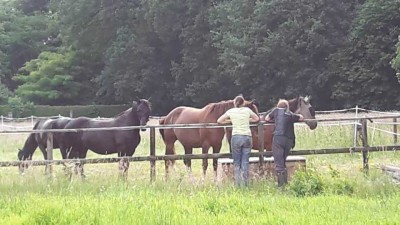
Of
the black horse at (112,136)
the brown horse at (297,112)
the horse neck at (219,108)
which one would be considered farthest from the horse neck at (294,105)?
the black horse at (112,136)

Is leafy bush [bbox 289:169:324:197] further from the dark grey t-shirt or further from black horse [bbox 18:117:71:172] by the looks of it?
black horse [bbox 18:117:71:172]

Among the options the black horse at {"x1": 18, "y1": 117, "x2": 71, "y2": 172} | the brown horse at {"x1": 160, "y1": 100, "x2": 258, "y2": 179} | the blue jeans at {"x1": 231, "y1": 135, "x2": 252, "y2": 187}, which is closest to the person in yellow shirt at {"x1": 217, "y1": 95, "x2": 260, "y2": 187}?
the blue jeans at {"x1": 231, "y1": 135, "x2": 252, "y2": 187}

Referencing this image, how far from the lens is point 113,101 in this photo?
5184cm

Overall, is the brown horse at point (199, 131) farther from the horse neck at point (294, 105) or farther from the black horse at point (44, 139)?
the black horse at point (44, 139)

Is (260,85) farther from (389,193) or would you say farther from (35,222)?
(35,222)

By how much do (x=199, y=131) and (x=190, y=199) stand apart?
4916 millimetres

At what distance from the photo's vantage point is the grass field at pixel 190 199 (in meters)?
6.75

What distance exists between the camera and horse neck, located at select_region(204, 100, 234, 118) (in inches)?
495

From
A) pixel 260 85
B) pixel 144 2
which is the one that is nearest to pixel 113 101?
pixel 144 2

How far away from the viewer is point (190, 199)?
826 cm

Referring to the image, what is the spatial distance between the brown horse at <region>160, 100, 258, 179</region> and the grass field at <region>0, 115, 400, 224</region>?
27.2 inches

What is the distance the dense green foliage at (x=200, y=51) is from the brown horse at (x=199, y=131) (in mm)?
17438

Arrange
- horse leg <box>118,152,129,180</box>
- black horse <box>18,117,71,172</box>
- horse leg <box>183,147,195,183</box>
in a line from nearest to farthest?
horse leg <box>183,147,195,183</box>
horse leg <box>118,152,129,180</box>
black horse <box>18,117,71,172</box>

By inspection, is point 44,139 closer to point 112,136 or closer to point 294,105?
point 112,136
